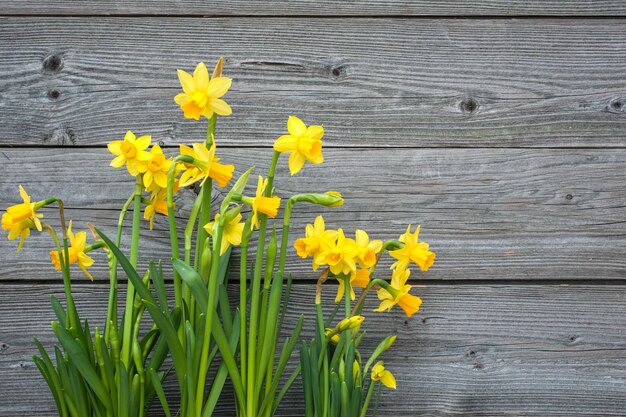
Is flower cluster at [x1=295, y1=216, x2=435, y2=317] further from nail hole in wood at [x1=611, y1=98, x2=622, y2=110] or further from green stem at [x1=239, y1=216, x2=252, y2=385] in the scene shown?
nail hole in wood at [x1=611, y1=98, x2=622, y2=110]

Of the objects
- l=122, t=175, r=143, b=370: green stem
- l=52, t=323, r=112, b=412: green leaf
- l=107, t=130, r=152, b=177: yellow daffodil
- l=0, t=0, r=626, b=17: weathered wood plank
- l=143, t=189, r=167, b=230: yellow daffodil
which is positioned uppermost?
l=0, t=0, r=626, b=17: weathered wood plank

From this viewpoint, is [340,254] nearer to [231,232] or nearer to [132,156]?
[231,232]

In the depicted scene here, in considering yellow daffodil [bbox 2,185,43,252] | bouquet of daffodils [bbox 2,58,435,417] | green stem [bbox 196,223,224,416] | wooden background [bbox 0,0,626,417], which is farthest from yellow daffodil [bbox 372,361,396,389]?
yellow daffodil [bbox 2,185,43,252]

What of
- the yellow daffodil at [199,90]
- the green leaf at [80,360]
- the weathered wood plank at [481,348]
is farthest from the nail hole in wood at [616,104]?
the green leaf at [80,360]

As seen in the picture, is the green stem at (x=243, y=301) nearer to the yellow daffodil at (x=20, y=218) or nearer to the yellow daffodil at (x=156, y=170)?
the yellow daffodil at (x=156, y=170)

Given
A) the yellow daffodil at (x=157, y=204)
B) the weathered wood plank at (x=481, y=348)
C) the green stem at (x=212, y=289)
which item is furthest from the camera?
the weathered wood plank at (x=481, y=348)

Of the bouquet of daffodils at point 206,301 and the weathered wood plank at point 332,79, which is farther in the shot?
the weathered wood plank at point 332,79
